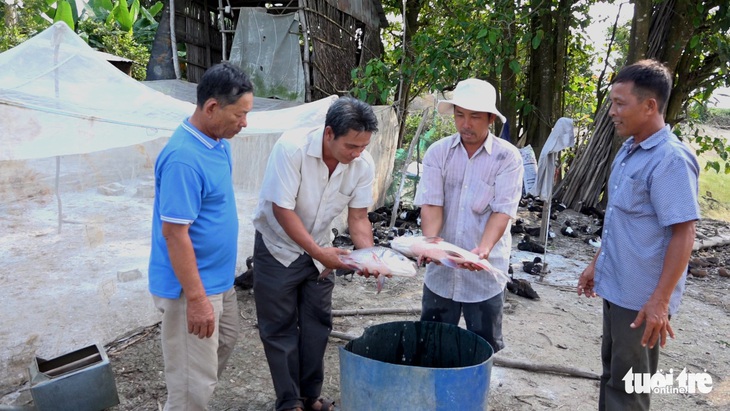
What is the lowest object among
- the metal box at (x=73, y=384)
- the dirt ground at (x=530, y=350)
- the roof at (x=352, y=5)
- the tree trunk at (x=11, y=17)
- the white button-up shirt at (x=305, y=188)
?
the dirt ground at (x=530, y=350)

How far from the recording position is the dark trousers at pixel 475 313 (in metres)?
3.17

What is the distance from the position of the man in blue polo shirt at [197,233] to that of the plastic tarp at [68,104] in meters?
1.47

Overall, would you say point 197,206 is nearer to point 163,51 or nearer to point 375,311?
point 375,311

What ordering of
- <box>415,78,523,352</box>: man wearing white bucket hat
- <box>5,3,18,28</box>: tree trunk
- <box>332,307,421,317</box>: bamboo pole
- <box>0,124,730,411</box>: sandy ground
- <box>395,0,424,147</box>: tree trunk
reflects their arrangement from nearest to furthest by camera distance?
1. <box>415,78,523,352</box>: man wearing white bucket hat
2. <box>0,124,730,411</box>: sandy ground
3. <box>332,307,421,317</box>: bamboo pole
4. <box>395,0,424,147</box>: tree trunk
5. <box>5,3,18,28</box>: tree trunk

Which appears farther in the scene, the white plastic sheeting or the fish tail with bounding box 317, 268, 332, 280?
the white plastic sheeting

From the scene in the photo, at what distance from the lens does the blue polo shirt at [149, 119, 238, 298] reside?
2.33 metres

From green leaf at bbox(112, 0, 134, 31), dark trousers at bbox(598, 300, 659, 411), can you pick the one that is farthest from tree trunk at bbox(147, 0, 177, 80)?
dark trousers at bbox(598, 300, 659, 411)

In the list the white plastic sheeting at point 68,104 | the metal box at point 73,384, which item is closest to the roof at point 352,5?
the white plastic sheeting at point 68,104

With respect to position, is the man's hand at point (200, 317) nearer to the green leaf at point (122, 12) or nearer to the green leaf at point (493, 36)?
the green leaf at point (493, 36)

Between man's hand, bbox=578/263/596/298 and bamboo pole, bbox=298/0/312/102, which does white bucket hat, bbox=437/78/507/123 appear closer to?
man's hand, bbox=578/263/596/298

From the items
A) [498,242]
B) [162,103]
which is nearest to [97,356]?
[162,103]

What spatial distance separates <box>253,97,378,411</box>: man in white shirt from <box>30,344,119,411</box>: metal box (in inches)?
39.9

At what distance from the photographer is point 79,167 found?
391cm

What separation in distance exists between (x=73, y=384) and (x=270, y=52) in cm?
731
